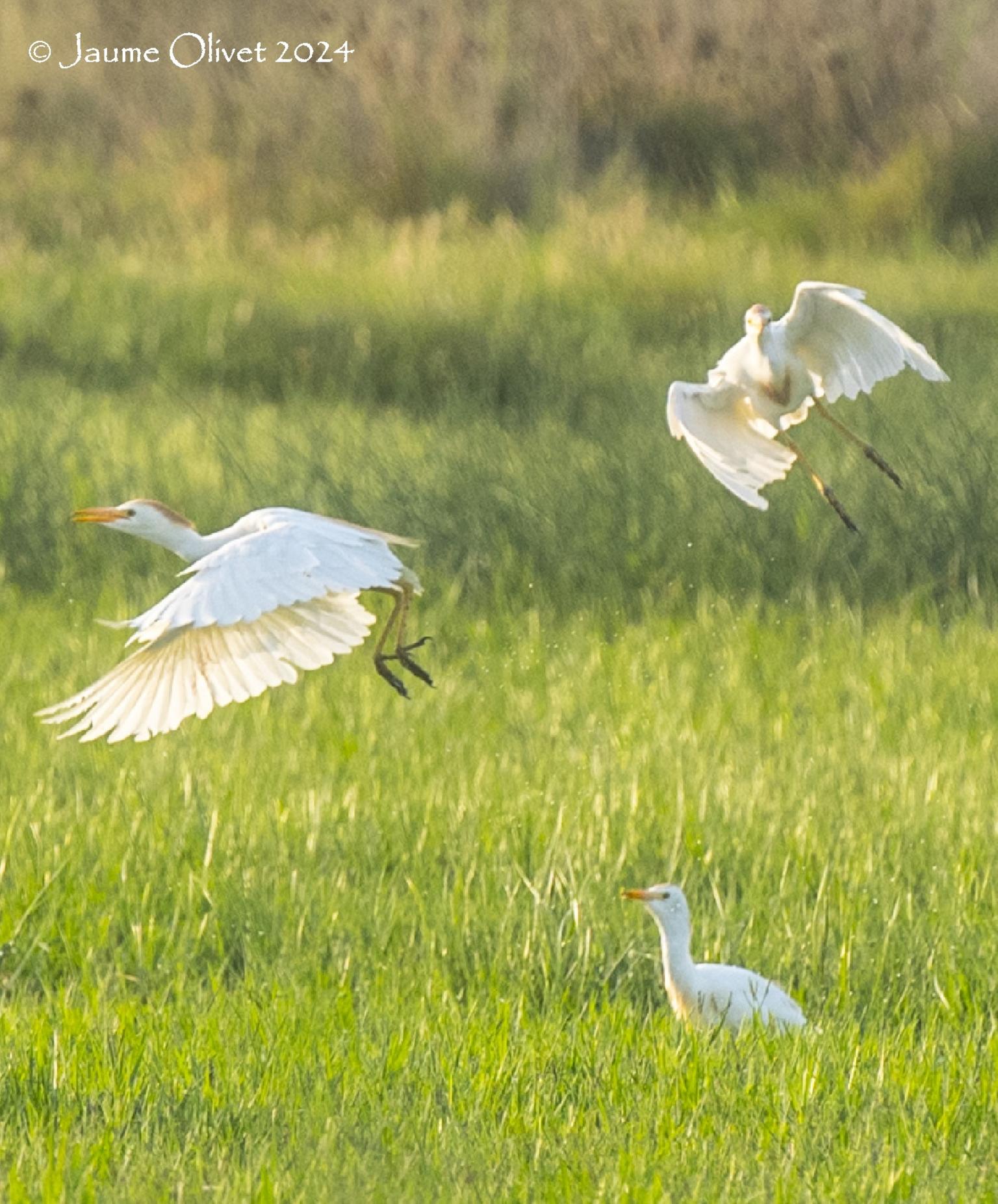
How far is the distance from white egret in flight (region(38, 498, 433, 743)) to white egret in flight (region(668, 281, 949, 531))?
0.76 m

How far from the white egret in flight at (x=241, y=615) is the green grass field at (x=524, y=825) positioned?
0.71 metres

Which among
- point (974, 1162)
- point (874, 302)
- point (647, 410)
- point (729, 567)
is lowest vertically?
point (974, 1162)

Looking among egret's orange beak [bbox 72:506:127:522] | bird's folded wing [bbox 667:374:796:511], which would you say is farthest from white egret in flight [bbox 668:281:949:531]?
egret's orange beak [bbox 72:506:127:522]

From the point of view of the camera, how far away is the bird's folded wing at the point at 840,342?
4129 millimetres

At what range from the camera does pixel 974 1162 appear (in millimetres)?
3512

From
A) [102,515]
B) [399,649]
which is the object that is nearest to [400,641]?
[399,649]

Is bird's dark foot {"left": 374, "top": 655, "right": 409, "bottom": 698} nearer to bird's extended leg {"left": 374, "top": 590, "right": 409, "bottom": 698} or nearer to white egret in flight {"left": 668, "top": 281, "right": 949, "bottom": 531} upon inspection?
bird's extended leg {"left": 374, "top": 590, "right": 409, "bottom": 698}

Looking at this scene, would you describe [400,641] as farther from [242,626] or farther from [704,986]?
[704,986]

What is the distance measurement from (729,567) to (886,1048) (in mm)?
4930

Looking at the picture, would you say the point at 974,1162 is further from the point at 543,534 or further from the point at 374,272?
the point at 374,272

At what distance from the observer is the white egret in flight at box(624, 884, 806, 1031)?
4.29 meters

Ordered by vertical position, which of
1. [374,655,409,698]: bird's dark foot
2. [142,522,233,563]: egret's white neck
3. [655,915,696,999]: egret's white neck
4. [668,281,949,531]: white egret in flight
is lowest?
[655,915,696,999]: egret's white neck

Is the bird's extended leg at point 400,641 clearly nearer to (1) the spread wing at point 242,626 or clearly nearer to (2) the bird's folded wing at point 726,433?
(1) the spread wing at point 242,626

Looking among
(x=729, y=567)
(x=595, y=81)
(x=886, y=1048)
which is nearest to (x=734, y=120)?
(x=595, y=81)
